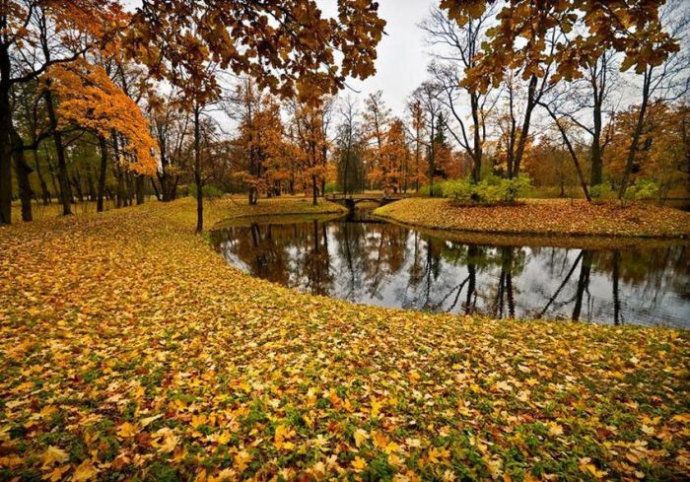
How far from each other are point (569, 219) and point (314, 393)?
68.7 ft

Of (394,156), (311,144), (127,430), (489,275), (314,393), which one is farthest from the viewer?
(394,156)

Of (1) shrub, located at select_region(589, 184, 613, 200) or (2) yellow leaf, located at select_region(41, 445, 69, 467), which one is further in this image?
(1) shrub, located at select_region(589, 184, 613, 200)

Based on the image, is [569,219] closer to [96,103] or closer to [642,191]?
[642,191]

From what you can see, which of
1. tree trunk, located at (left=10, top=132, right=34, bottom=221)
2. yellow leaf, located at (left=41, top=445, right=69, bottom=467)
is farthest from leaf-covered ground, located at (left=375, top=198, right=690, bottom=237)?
tree trunk, located at (left=10, top=132, right=34, bottom=221)

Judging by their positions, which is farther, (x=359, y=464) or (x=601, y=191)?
(x=601, y=191)

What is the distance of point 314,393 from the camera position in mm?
3770

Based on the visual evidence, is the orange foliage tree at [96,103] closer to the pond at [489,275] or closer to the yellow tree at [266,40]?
the pond at [489,275]

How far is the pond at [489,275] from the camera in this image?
351 inches

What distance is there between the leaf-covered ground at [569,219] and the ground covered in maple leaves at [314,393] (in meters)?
14.1

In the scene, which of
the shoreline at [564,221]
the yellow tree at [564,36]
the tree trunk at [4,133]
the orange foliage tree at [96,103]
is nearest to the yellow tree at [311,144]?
the shoreline at [564,221]

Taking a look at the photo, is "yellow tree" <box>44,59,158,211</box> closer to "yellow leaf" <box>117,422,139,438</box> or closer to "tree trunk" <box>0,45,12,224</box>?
"tree trunk" <box>0,45,12,224</box>

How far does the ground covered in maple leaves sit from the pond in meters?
2.60

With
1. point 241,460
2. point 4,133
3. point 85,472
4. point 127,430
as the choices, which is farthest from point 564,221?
point 4,133

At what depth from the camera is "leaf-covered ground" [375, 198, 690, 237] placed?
56.4 feet
